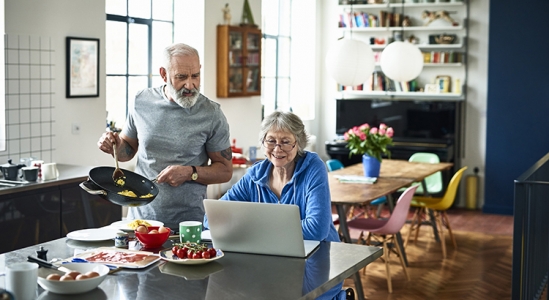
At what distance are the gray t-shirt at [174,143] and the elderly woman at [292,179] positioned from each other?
0.21m

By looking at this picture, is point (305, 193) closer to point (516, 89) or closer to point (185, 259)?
point (185, 259)

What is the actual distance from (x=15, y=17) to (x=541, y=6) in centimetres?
589

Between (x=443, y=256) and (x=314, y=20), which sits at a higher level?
(x=314, y=20)

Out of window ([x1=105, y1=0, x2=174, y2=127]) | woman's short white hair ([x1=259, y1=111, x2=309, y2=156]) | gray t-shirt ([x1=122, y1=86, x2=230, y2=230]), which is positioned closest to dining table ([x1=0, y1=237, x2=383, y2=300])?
gray t-shirt ([x1=122, y1=86, x2=230, y2=230])

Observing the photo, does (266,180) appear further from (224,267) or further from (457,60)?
(457,60)

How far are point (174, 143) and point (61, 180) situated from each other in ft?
5.13

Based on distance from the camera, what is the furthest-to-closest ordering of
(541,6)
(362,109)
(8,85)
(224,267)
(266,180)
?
(362,109) < (541,6) < (8,85) < (266,180) < (224,267)

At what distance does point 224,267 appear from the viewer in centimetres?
262

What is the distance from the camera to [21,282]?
217cm

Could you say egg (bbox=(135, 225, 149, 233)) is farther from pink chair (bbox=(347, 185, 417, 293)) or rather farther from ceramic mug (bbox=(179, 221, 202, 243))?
pink chair (bbox=(347, 185, 417, 293))

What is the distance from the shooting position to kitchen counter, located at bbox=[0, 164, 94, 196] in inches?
168

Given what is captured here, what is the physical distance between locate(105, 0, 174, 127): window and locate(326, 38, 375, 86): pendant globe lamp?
1.90 m

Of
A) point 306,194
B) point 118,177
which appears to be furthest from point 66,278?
point 306,194

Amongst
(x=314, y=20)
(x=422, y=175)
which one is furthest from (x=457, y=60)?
(x=422, y=175)
